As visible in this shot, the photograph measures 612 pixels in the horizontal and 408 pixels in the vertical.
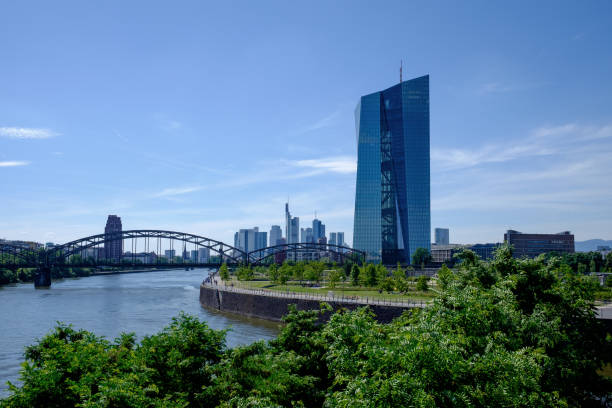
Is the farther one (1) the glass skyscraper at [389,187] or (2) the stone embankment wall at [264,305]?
(1) the glass skyscraper at [389,187]

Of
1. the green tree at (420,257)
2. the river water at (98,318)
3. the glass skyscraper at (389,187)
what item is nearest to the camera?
the river water at (98,318)

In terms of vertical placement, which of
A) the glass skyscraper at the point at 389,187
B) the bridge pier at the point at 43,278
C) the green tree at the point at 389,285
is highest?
the glass skyscraper at the point at 389,187

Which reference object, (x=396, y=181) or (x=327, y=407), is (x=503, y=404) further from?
(x=396, y=181)

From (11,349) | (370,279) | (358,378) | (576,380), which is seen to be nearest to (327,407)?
(358,378)

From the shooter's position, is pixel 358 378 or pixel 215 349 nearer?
pixel 358 378

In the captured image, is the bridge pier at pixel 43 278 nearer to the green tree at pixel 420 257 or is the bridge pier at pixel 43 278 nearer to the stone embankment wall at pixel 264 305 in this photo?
the stone embankment wall at pixel 264 305

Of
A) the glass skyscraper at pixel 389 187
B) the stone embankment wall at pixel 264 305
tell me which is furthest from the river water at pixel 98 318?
the glass skyscraper at pixel 389 187
